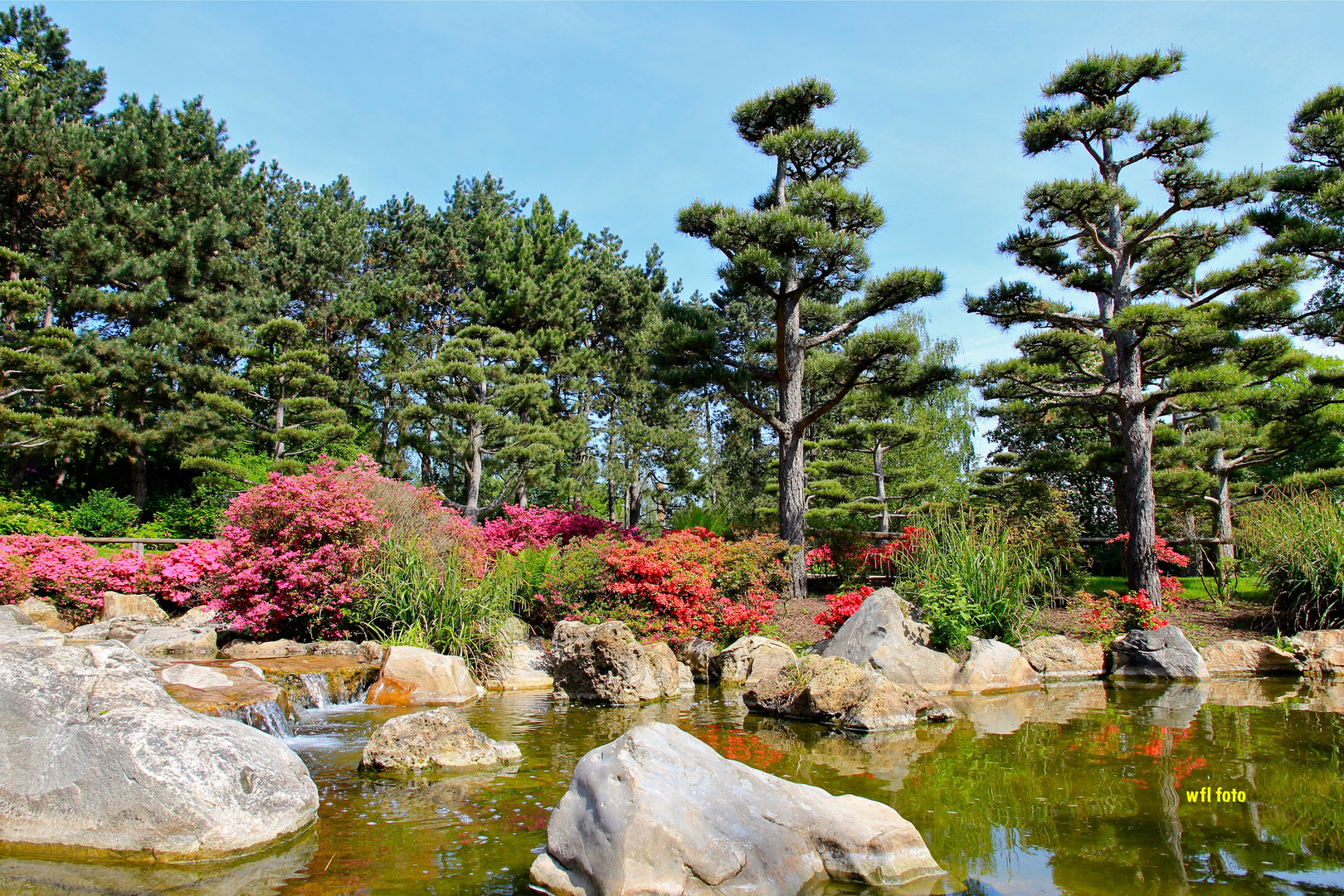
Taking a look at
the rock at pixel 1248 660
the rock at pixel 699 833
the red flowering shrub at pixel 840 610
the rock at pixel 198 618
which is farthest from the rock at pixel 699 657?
the rock at pixel 198 618

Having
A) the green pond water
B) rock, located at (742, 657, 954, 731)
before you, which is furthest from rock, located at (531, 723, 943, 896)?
rock, located at (742, 657, 954, 731)

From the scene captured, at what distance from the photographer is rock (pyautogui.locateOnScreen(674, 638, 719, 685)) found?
824 centimetres

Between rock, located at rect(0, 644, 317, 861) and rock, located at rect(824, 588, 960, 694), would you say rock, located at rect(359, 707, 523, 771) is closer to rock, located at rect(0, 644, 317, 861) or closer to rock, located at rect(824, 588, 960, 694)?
rock, located at rect(0, 644, 317, 861)

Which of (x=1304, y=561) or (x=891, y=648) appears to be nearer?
(x=891, y=648)

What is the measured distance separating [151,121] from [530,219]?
32.9 feet

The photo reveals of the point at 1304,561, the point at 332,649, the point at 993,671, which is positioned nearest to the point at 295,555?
the point at 332,649

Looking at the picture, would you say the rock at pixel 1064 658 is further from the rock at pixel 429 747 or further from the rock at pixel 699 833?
the rock at pixel 429 747

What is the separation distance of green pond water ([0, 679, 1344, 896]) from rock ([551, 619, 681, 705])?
0.35 m

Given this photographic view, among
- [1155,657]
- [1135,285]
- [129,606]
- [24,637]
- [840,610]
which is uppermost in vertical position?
[1135,285]

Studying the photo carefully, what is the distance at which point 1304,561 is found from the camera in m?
8.85

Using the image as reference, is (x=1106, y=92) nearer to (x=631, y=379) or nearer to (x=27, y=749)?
(x=27, y=749)

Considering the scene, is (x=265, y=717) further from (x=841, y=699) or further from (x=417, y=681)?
(x=841, y=699)

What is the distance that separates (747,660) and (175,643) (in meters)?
6.11

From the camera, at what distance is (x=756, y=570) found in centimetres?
988
